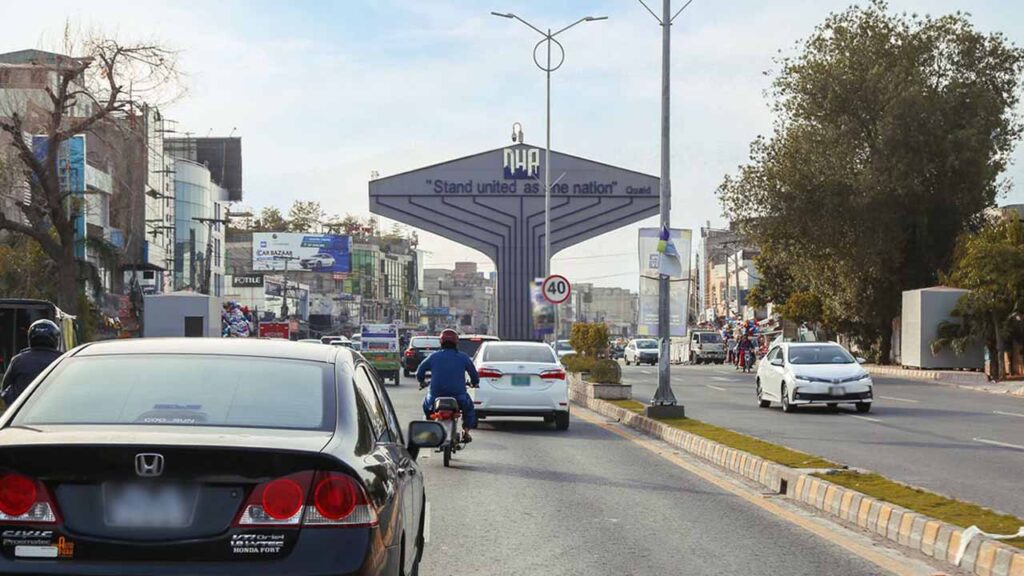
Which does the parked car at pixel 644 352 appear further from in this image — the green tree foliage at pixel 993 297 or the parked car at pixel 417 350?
the green tree foliage at pixel 993 297

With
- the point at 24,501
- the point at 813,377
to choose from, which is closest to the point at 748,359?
the point at 813,377

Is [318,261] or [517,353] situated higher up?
[318,261]

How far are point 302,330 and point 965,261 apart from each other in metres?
77.6

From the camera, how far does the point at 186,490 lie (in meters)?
5.16

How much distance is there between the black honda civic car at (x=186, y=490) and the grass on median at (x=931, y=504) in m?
5.41

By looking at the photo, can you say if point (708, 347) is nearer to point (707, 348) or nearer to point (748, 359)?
point (707, 348)

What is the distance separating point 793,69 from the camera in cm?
5541

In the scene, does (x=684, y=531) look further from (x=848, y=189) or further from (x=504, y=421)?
(x=848, y=189)

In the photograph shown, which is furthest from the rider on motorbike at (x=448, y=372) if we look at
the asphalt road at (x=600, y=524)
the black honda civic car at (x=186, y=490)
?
the black honda civic car at (x=186, y=490)

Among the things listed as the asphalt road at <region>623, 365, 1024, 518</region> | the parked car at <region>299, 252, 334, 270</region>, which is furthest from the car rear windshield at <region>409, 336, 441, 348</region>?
the parked car at <region>299, 252, 334, 270</region>

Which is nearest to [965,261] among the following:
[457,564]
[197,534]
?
[457,564]

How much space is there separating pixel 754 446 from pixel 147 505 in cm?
1315

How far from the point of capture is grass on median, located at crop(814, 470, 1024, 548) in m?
10.1

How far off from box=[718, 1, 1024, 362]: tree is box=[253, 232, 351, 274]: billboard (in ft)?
235
